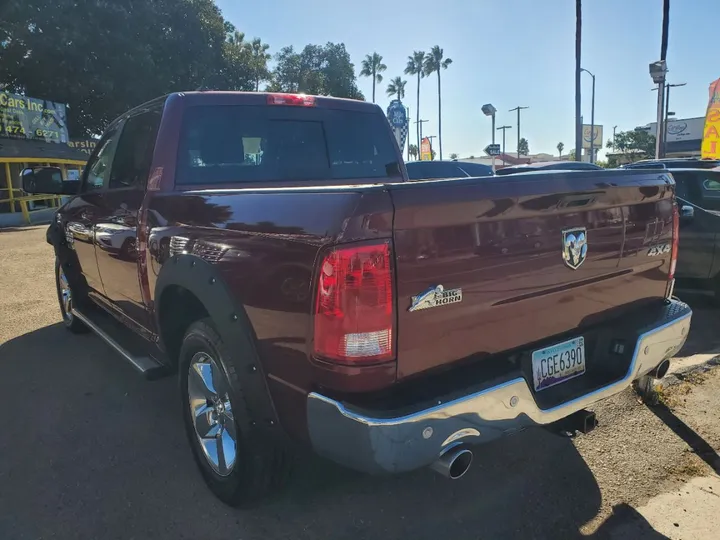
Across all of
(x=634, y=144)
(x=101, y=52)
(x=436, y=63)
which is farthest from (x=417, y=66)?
(x=101, y=52)

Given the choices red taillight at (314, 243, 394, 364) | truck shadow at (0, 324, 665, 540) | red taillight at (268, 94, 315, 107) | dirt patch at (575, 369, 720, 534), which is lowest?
dirt patch at (575, 369, 720, 534)

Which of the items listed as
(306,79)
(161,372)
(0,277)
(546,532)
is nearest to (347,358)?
(546,532)

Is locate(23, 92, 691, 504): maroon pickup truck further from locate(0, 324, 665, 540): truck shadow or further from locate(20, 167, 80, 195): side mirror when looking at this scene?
locate(20, 167, 80, 195): side mirror

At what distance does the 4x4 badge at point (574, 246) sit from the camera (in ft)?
7.88

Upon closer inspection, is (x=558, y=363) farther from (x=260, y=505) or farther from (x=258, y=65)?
(x=258, y=65)

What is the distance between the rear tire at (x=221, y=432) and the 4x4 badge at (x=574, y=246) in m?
1.52

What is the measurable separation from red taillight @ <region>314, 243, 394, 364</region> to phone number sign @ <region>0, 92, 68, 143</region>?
1036 inches

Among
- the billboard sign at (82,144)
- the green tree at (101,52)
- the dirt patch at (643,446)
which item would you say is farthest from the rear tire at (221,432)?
the green tree at (101,52)

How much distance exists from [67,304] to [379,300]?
488 cm

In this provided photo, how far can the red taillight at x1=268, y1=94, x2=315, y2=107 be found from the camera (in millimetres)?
3744

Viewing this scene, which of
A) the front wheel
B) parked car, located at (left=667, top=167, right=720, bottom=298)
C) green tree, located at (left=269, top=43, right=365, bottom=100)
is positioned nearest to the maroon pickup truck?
the front wheel

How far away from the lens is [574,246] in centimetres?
244

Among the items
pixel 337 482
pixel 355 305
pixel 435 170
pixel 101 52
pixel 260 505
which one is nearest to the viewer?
pixel 355 305

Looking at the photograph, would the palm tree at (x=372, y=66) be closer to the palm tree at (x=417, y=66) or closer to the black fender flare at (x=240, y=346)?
the palm tree at (x=417, y=66)
